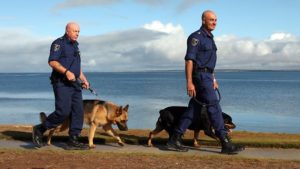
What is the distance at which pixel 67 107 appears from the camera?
7742 mm

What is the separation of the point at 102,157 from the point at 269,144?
3134mm

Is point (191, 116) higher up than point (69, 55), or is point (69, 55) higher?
point (69, 55)

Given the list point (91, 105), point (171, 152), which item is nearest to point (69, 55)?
point (91, 105)

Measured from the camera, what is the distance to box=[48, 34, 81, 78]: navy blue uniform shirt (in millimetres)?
7609

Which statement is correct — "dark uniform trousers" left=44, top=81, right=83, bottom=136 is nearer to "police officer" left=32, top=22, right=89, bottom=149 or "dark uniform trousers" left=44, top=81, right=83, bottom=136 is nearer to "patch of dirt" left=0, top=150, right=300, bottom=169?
"police officer" left=32, top=22, right=89, bottom=149

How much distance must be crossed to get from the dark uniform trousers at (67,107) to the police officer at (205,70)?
1973 millimetres

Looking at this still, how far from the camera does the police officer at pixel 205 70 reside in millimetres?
7449

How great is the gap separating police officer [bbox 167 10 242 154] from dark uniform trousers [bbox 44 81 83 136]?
77.7 inches

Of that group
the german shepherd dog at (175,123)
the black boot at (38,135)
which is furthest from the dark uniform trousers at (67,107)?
the german shepherd dog at (175,123)

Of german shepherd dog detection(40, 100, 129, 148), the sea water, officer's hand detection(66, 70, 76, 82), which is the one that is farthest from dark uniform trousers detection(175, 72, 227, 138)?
the sea water

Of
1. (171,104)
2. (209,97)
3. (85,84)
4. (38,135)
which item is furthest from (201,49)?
(171,104)

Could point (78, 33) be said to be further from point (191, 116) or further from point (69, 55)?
point (191, 116)

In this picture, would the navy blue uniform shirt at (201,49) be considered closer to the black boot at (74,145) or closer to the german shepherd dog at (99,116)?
the german shepherd dog at (99,116)

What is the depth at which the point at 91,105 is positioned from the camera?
27.2 feet
